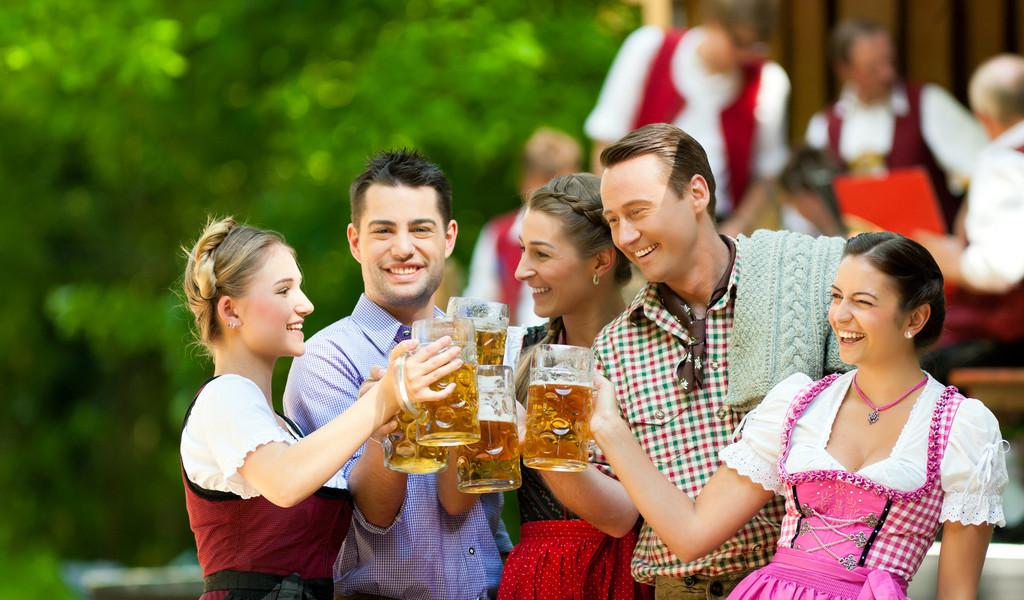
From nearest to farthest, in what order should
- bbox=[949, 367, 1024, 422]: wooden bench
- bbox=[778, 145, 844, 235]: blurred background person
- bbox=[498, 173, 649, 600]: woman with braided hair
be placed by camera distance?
bbox=[498, 173, 649, 600]: woman with braided hair, bbox=[949, 367, 1024, 422]: wooden bench, bbox=[778, 145, 844, 235]: blurred background person

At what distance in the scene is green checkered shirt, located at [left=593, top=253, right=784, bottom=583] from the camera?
3291 millimetres

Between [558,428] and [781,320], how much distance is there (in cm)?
69

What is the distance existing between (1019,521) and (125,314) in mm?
6852

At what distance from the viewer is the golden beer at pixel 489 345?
3.11m

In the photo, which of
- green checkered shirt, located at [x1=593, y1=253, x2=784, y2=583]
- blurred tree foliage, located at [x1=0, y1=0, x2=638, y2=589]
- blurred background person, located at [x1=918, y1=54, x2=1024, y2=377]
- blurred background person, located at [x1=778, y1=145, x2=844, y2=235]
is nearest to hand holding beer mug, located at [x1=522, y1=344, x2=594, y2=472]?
green checkered shirt, located at [x1=593, y1=253, x2=784, y2=583]

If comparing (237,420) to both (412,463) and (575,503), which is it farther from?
(575,503)

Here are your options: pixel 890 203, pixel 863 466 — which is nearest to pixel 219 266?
pixel 863 466

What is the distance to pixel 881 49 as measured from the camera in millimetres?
6105

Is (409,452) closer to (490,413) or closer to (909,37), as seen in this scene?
(490,413)

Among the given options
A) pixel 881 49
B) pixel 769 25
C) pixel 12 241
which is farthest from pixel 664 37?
pixel 12 241

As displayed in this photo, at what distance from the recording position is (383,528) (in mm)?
3465

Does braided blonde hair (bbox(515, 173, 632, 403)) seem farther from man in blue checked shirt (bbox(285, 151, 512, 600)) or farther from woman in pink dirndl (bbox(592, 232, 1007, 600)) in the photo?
woman in pink dirndl (bbox(592, 232, 1007, 600))

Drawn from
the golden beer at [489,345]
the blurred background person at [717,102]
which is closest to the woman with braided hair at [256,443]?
the golden beer at [489,345]

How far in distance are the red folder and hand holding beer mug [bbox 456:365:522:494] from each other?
266 cm
